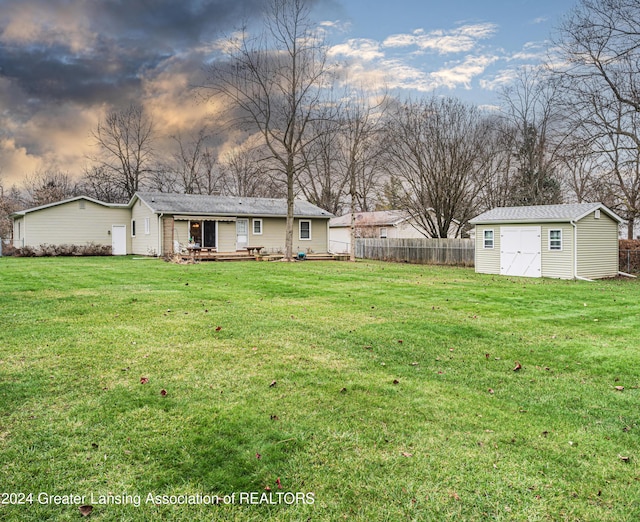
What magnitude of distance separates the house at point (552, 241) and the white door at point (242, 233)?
14.9m

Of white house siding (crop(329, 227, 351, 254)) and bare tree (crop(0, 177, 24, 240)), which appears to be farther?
white house siding (crop(329, 227, 351, 254))

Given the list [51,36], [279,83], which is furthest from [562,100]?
[51,36]

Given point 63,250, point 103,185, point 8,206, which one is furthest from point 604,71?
point 8,206

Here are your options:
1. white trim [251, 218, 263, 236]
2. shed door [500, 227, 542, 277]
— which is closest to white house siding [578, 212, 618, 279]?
shed door [500, 227, 542, 277]

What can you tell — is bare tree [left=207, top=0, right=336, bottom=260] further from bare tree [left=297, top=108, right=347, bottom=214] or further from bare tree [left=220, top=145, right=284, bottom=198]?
bare tree [left=220, top=145, right=284, bottom=198]

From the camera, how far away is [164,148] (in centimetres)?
4131

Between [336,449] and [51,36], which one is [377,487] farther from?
[51,36]

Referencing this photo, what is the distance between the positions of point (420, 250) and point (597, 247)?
9.90m

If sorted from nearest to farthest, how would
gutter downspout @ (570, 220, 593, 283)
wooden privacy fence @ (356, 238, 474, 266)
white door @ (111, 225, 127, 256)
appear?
1. gutter downspout @ (570, 220, 593, 283)
2. wooden privacy fence @ (356, 238, 474, 266)
3. white door @ (111, 225, 127, 256)

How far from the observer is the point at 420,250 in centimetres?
2647

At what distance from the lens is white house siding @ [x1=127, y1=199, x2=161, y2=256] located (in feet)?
86.4

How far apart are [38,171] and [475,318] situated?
5081 cm

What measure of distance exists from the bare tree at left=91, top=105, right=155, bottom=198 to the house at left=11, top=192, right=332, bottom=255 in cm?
1042

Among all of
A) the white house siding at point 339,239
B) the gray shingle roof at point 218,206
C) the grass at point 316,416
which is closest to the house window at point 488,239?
the grass at point 316,416
